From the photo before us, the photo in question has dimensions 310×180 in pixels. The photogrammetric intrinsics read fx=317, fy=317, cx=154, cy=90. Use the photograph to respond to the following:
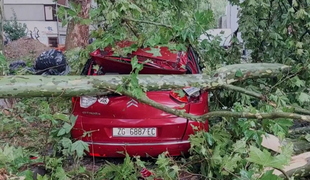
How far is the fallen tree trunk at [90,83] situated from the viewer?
252cm

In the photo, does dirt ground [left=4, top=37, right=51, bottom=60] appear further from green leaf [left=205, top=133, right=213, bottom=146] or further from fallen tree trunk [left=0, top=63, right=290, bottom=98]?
green leaf [left=205, top=133, right=213, bottom=146]

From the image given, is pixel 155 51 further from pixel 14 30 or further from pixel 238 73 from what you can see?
pixel 14 30

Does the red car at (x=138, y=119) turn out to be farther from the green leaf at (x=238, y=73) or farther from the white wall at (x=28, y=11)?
the white wall at (x=28, y=11)

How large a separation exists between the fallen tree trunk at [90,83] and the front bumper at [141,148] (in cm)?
77

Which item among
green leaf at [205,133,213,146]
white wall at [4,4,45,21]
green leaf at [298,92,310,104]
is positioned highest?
white wall at [4,4,45,21]

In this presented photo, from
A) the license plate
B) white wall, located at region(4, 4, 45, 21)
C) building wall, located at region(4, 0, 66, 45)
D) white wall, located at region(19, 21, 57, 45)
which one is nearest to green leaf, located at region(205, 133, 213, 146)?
the license plate

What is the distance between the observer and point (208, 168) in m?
2.90

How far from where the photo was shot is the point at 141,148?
346 centimetres

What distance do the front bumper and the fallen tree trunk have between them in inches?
30.5

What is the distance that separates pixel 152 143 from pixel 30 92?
145cm

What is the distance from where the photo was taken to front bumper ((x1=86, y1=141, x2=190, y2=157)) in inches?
136

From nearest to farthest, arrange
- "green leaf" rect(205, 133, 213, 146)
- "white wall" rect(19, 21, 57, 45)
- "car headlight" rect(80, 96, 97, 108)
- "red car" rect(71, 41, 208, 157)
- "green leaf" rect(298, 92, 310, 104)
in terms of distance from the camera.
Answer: "green leaf" rect(205, 133, 213, 146) → "red car" rect(71, 41, 208, 157) → "car headlight" rect(80, 96, 97, 108) → "green leaf" rect(298, 92, 310, 104) → "white wall" rect(19, 21, 57, 45)

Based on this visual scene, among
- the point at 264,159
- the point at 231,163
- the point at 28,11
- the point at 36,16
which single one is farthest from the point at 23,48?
the point at 264,159

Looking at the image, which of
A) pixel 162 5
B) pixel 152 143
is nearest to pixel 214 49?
pixel 162 5
